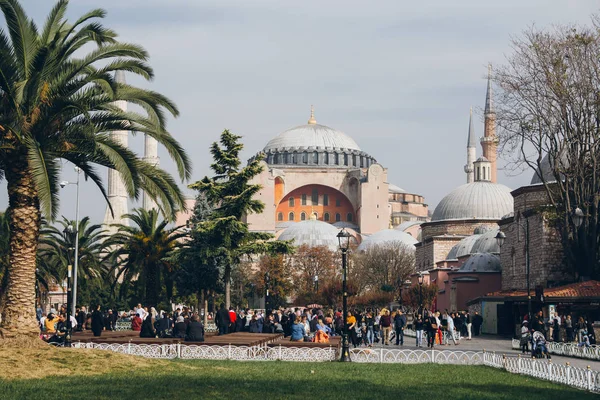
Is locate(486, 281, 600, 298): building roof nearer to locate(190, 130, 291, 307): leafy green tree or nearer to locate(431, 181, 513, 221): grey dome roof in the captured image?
locate(190, 130, 291, 307): leafy green tree

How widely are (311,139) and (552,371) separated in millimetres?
84552

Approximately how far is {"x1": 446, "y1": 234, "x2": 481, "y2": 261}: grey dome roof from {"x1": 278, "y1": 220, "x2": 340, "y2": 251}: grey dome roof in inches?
688

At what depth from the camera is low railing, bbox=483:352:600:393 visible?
40.6 feet

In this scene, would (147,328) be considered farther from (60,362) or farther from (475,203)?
(475,203)

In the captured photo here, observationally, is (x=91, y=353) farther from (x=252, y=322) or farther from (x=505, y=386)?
(x=252, y=322)

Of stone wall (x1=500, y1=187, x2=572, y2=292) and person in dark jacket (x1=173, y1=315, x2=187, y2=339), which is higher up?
stone wall (x1=500, y1=187, x2=572, y2=292)

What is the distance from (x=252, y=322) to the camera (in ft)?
81.5

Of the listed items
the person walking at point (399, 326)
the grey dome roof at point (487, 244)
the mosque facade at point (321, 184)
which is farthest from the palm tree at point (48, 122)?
the mosque facade at point (321, 184)

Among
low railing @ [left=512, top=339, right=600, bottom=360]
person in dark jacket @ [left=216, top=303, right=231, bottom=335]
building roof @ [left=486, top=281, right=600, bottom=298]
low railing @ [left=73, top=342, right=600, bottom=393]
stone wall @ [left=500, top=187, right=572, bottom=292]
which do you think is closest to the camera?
low railing @ [left=73, top=342, right=600, bottom=393]

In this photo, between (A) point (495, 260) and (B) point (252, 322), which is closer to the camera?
(B) point (252, 322)

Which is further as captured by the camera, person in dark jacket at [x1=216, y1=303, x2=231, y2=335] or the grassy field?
person in dark jacket at [x1=216, y1=303, x2=231, y2=335]

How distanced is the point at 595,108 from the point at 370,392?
19.6 metres

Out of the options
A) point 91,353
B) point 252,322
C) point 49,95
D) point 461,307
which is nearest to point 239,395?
point 91,353

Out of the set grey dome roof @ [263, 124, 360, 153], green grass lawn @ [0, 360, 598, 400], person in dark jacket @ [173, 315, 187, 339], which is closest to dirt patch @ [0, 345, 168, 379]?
green grass lawn @ [0, 360, 598, 400]
